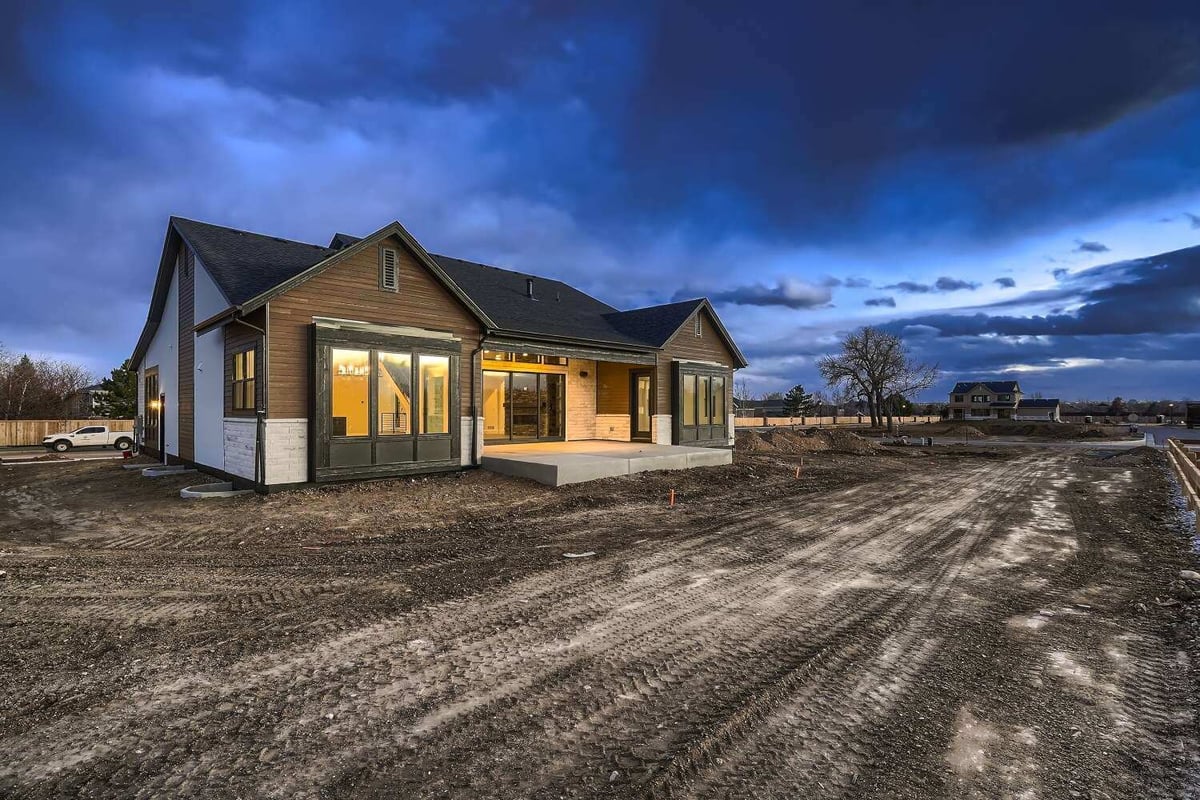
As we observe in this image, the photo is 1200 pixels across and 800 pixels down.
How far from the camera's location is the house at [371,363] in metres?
11.1

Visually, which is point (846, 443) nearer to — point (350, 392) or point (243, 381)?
point (350, 392)

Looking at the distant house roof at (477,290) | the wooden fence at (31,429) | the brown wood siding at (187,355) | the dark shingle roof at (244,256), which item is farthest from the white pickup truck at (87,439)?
the dark shingle roof at (244,256)

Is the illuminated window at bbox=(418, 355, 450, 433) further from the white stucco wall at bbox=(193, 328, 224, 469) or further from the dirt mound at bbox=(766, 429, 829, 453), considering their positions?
the dirt mound at bbox=(766, 429, 829, 453)

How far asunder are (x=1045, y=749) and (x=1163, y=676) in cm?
172

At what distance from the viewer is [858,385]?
54.7 meters

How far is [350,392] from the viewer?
37.9 feet

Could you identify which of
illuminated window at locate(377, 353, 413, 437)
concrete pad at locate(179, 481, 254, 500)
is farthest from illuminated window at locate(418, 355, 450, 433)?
concrete pad at locate(179, 481, 254, 500)

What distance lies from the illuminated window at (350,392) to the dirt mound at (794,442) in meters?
19.2

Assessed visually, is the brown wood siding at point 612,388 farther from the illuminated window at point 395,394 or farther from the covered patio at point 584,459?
the illuminated window at point 395,394

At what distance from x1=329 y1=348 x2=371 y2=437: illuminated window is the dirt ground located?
3.18 m

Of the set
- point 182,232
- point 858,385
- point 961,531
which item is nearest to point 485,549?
point 961,531

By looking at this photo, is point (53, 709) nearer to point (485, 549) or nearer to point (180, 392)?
point (485, 549)

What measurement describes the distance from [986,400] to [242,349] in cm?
10798

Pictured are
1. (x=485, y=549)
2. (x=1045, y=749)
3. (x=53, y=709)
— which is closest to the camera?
(x=1045, y=749)
